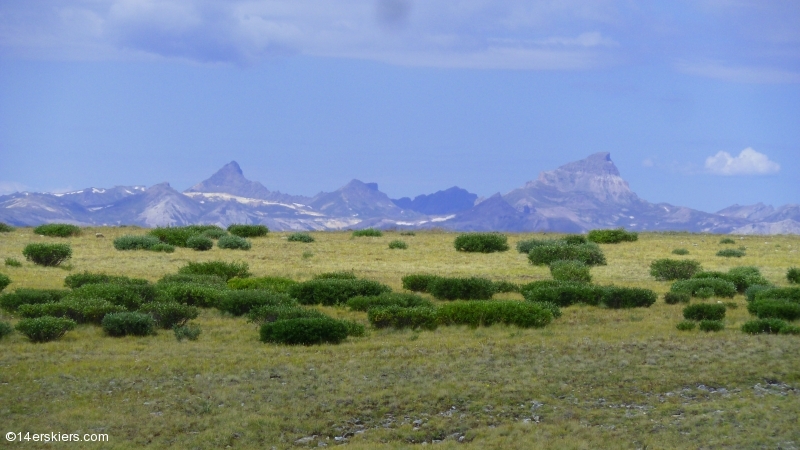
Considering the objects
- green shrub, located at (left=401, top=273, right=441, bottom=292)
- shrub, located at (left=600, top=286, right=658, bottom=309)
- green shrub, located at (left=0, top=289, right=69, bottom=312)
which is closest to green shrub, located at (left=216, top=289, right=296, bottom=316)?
green shrub, located at (left=0, top=289, right=69, bottom=312)

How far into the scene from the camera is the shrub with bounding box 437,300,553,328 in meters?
17.4

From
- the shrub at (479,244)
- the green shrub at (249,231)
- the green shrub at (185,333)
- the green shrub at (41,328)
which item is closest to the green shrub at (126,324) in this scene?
the green shrub at (185,333)

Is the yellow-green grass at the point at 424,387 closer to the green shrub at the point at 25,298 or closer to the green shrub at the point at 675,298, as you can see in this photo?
the green shrub at the point at 25,298

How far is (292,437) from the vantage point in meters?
10.8

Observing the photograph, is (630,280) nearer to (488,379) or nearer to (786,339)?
(786,339)

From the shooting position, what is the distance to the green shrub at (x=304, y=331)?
15.6 meters

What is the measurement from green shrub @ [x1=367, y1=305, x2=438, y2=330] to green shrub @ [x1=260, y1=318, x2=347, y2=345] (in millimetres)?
1367

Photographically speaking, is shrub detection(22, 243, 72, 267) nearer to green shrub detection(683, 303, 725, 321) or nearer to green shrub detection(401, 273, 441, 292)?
green shrub detection(401, 273, 441, 292)

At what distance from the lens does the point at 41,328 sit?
50.5 feet

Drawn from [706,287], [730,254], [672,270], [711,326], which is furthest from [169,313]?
[730,254]

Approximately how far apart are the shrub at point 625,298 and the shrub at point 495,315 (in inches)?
115

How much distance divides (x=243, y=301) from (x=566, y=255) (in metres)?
14.9

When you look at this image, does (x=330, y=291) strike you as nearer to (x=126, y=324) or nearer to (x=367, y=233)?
(x=126, y=324)

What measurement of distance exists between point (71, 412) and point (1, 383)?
189cm
